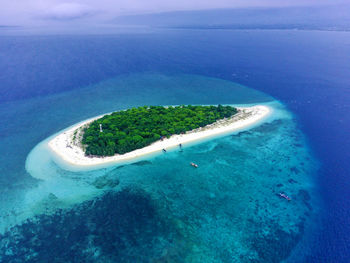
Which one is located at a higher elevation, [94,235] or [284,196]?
[284,196]

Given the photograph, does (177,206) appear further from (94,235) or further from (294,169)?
(294,169)

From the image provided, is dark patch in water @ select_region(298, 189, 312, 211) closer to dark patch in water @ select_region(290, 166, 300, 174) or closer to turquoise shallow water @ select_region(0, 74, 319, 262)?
turquoise shallow water @ select_region(0, 74, 319, 262)

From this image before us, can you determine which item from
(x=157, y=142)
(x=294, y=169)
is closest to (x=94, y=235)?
(x=157, y=142)

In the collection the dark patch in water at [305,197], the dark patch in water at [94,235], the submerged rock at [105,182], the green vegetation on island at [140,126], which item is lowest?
the dark patch in water at [94,235]

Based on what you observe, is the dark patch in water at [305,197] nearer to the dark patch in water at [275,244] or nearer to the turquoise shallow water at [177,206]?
the turquoise shallow water at [177,206]

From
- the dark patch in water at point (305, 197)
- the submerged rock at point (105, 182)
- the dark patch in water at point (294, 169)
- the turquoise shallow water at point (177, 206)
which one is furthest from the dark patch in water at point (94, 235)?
the dark patch in water at point (294, 169)

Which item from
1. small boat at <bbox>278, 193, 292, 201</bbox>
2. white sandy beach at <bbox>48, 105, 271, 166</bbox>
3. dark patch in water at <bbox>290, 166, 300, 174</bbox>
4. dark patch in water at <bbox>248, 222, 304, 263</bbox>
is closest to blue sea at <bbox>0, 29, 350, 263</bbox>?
dark patch in water at <bbox>248, 222, 304, 263</bbox>
